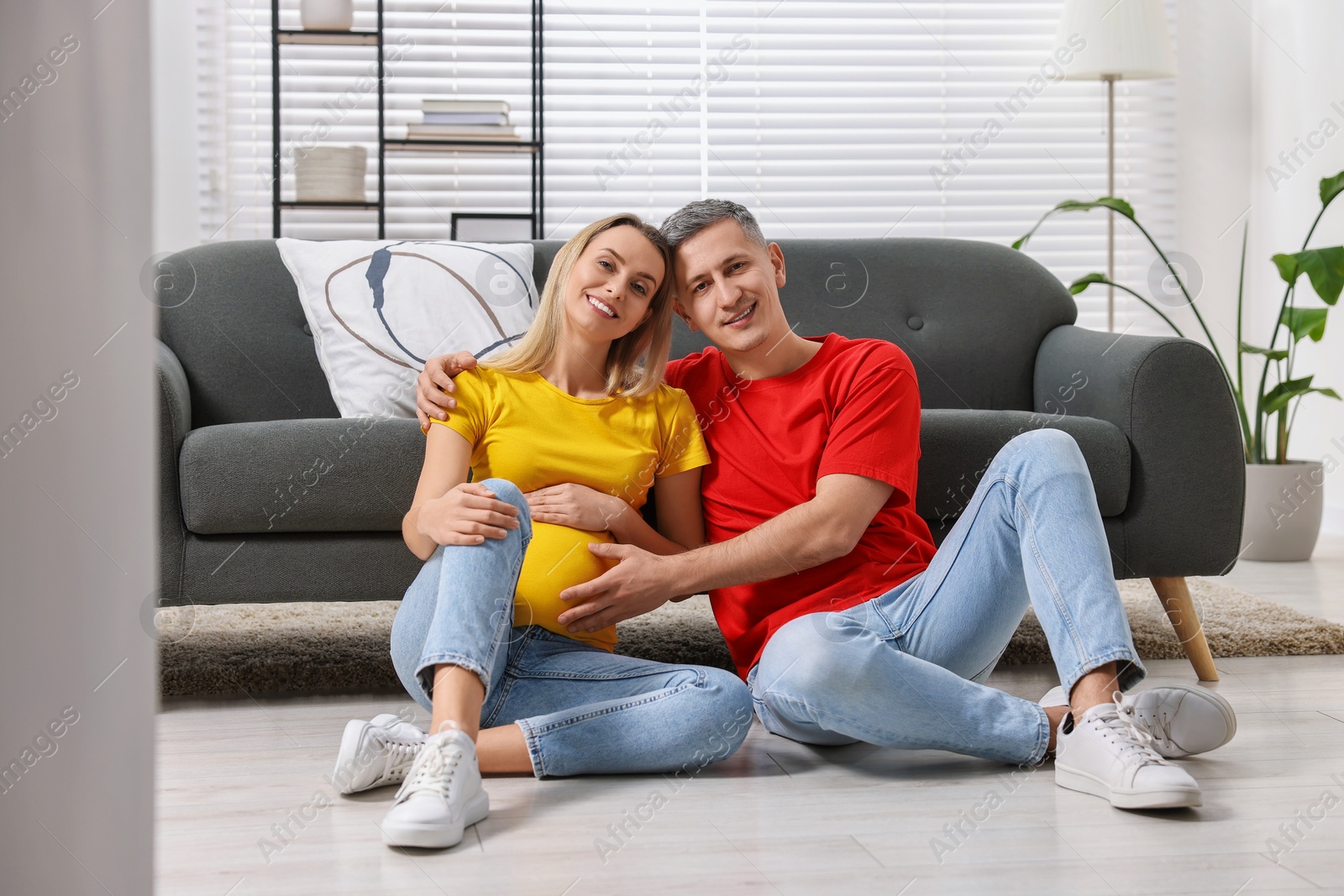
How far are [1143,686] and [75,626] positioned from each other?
157cm

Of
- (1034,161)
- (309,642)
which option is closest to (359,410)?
(309,642)

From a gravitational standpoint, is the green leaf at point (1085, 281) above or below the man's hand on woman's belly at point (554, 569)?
above

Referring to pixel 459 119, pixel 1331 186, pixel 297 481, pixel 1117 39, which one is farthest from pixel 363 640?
pixel 1117 39

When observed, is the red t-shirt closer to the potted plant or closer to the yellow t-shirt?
the yellow t-shirt

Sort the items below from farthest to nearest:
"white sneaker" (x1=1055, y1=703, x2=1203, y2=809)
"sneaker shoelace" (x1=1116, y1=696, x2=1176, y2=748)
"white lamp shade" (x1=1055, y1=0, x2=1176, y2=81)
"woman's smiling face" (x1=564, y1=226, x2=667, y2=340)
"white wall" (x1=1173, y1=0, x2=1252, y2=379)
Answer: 1. "white wall" (x1=1173, y1=0, x2=1252, y2=379)
2. "white lamp shade" (x1=1055, y1=0, x2=1176, y2=81)
3. "woman's smiling face" (x1=564, y1=226, x2=667, y2=340)
4. "sneaker shoelace" (x1=1116, y1=696, x2=1176, y2=748)
5. "white sneaker" (x1=1055, y1=703, x2=1203, y2=809)

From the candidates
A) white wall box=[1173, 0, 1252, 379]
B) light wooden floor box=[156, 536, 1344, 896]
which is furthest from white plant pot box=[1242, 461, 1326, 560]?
light wooden floor box=[156, 536, 1344, 896]

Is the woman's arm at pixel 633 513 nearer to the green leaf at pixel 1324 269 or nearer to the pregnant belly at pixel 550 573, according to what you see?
the pregnant belly at pixel 550 573

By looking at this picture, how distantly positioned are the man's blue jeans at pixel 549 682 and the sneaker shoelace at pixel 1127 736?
39 cm

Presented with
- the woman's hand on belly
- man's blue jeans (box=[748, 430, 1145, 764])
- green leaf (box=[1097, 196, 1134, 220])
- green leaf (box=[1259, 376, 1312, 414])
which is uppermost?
green leaf (box=[1097, 196, 1134, 220])

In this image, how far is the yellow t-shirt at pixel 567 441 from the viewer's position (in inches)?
53.2

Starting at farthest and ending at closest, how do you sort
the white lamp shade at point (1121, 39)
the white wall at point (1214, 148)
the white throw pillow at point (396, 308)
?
1. the white wall at point (1214, 148)
2. the white lamp shade at point (1121, 39)
3. the white throw pillow at point (396, 308)

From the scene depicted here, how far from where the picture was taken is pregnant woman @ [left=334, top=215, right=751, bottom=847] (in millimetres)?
1155

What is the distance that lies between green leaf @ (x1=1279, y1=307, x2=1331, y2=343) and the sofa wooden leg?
131 centimetres

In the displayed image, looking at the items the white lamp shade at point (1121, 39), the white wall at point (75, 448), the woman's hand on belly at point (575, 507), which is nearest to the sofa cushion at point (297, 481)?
the woman's hand on belly at point (575, 507)
